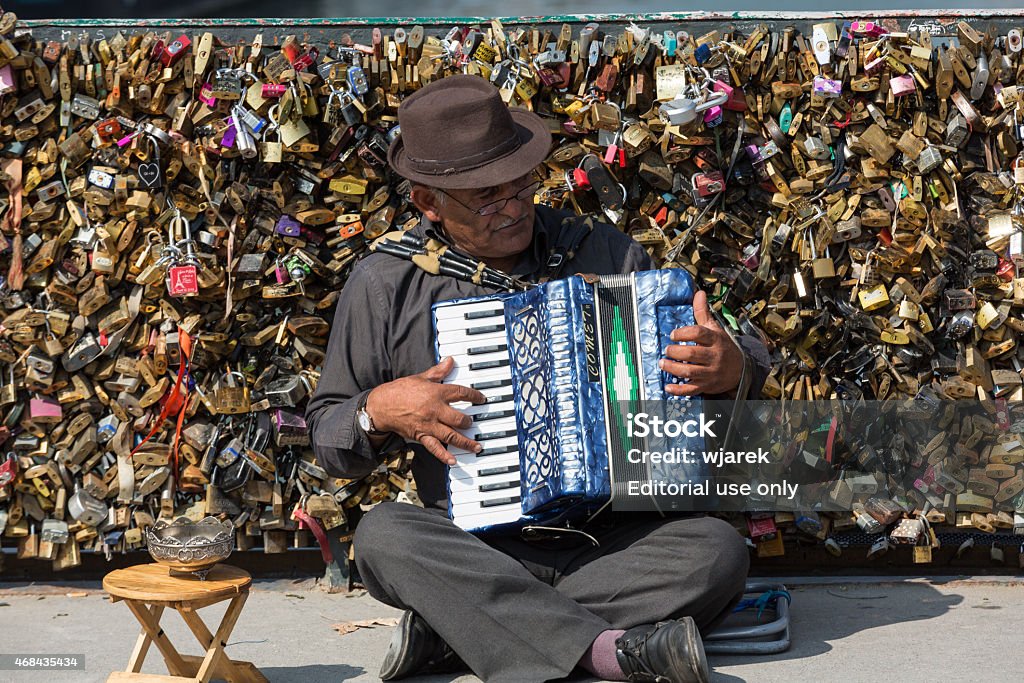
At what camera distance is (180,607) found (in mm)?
2959

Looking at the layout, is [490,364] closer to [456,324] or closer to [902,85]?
[456,324]

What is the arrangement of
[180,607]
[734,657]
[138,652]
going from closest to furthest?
[180,607], [138,652], [734,657]

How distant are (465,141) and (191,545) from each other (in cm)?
138

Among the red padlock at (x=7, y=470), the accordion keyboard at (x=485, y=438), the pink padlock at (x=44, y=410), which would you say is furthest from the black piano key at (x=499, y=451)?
the red padlock at (x=7, y=470)

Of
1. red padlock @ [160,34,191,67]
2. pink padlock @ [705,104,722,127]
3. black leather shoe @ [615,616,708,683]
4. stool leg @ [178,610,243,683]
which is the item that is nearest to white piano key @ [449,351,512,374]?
black leather shoe @ [615,616,708,683]

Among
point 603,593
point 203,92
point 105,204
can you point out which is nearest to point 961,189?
point 603,593

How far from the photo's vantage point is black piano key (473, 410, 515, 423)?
3.28 metres

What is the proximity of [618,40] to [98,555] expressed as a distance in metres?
2.66

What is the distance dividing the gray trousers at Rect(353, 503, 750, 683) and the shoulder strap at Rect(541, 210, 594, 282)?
0.78m

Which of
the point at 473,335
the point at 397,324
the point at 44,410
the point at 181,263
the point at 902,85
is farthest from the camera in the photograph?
the point at 44,410

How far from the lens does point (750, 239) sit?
4.11m

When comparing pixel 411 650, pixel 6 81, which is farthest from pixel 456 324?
pixel 6 81

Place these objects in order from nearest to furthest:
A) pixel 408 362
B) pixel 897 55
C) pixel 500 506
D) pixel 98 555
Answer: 1. pixel 500 506
2. pixel 408 362
3. pixel 897 55
4. pixel 98 555

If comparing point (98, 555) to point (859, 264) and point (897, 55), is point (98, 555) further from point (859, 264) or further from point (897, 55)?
point (897, 55)
